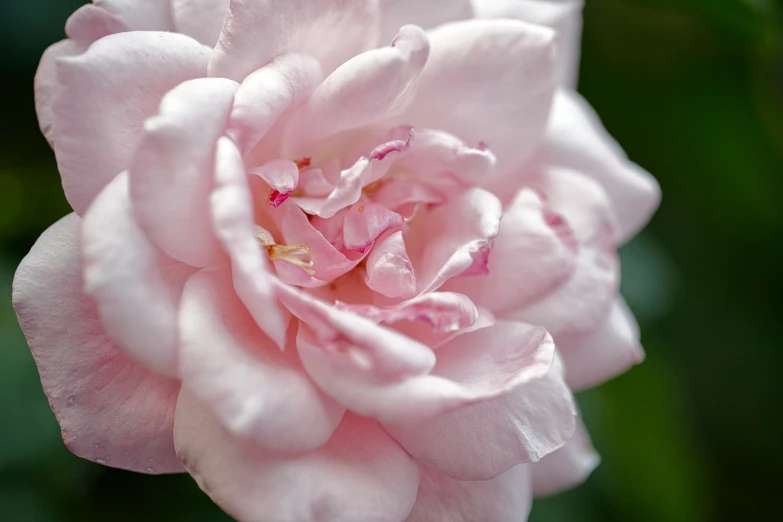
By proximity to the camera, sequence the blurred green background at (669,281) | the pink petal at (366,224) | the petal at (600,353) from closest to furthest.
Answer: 1. the pink petal at (366,224)
2. the petal at (600,353)
3. the blurred green background at (669,281)

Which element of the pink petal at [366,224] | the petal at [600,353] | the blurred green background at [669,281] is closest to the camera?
the pink petal at [366,224]

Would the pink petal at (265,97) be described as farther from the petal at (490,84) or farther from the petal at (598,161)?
the petal at (598,161)

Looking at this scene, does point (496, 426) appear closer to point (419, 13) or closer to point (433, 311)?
point (433, 311)

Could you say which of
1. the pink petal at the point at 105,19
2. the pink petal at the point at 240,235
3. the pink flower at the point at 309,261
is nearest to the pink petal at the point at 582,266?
the pink flower at the point at 309,261

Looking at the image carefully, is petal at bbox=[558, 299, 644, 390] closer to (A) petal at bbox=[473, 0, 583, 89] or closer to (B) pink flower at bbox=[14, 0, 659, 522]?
(B) pink flower at bbox=[14, 0, 659, 522]

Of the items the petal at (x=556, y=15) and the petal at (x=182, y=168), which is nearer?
the petal at (x=182, y=168)

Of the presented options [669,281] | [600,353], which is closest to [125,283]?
[600,353]

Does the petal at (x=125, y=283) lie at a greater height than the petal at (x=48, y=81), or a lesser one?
lesser
